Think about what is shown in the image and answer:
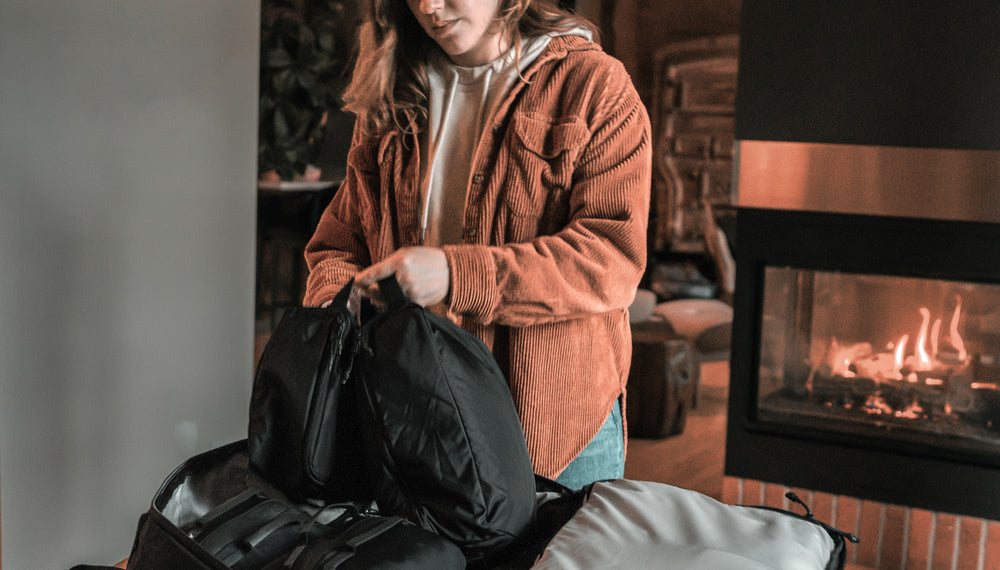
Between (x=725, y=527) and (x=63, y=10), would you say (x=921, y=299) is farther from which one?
(x=63, y=10)

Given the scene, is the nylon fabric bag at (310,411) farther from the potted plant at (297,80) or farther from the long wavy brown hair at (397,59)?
the potted plant at (297,80)

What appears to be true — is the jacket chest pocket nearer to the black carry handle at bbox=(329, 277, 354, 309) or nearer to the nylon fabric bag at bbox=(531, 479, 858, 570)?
the black carry handle at bbox=(329, 277, 354, 309)

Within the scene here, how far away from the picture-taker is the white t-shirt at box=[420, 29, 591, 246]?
113 cm

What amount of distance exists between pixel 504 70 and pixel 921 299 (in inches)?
62.3

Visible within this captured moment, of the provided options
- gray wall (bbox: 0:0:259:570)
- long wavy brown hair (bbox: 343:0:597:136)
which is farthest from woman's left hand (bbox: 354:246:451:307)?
gray wall (bbox: 0:0:259:570)

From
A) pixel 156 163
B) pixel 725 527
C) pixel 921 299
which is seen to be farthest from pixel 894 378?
pixel 156 163

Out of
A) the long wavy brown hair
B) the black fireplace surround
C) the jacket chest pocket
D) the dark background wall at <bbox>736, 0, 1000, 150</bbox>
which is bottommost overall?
the black fireplace surround

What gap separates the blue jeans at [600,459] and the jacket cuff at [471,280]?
0.27m

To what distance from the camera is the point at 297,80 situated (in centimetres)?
271

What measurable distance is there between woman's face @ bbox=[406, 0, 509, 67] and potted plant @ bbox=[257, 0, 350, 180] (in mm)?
1620

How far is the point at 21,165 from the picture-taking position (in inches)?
76.9

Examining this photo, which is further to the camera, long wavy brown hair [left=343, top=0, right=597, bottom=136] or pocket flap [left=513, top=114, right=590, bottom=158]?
long wavy brown hair [left=343, top=0, right=597, bottom=136]

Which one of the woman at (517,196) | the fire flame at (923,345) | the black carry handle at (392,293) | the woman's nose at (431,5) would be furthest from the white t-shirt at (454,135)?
the fire flame at (923,345)

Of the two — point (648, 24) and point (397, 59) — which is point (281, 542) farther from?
point (648, 24)
